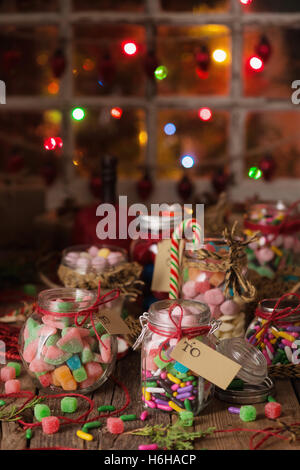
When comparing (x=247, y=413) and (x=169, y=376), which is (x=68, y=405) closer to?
(x=169, y=376)

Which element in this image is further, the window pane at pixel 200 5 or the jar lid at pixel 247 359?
the window pane at pixel 200 5

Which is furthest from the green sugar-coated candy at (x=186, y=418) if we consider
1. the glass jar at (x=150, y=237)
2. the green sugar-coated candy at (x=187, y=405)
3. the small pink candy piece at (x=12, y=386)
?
the glass jar at (x=150, y=237)

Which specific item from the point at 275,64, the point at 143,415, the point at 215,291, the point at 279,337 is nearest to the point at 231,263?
the point at 215,291

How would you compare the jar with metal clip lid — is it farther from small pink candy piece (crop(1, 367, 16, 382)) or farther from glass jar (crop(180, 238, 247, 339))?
small pink candy piece (crop(1, 367, 16, 382))

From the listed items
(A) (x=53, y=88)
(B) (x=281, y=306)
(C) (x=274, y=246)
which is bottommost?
(B) (x=281, y=306)

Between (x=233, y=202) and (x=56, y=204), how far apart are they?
2.43 feet

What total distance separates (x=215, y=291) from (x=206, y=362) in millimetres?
283

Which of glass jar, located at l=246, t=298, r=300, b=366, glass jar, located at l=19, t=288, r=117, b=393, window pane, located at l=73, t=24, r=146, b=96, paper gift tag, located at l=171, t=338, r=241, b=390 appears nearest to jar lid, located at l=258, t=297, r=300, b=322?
glass jar, located at l=246, t=298, r=300, b=366

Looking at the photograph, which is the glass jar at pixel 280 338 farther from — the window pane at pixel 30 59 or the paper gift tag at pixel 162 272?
the window pane at pixel 30 59

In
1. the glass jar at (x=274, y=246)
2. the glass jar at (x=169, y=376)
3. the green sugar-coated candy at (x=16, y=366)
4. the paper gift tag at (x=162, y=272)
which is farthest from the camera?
the glass jar at (x=274, y=246)

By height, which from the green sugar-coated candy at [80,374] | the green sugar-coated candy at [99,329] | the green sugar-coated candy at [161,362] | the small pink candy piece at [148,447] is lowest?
the small pink candy piece at [148,447]

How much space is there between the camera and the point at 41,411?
1267 millimetres

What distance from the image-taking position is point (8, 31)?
267 cm

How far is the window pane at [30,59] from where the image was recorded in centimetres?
267
